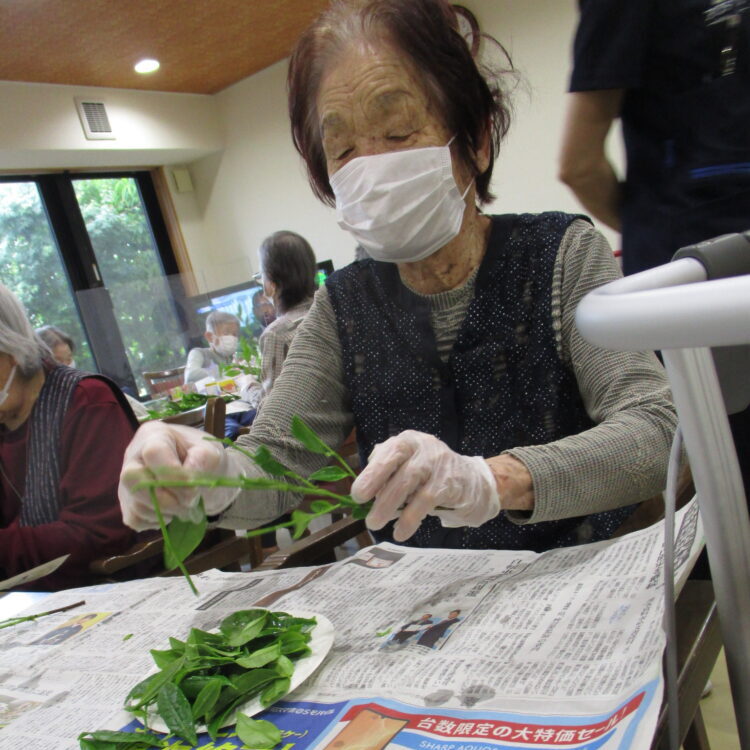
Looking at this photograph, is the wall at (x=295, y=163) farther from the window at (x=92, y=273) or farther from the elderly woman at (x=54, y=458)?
the elderly woman at (x=54, y=458)

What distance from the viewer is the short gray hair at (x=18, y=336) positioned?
61.1 inches

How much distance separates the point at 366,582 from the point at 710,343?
68 centimetres

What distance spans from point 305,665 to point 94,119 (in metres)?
5.14

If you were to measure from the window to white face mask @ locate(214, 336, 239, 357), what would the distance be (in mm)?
485

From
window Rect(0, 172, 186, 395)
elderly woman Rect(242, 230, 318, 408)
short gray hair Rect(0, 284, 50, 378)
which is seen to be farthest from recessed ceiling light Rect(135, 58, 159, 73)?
short gray hair Rect(0, 284, 50, 378)

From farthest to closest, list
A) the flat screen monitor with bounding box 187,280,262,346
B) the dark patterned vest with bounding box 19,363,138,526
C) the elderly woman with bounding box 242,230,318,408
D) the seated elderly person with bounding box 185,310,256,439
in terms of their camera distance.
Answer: the seated elderly person with bounding box 185,310,256,439 < the flat screen monitor with bounding box 187,280,262,346 < the elderly woman with bounding box 242,230,318,408 < the dark patterned vest with bounding box 19,363,138,526

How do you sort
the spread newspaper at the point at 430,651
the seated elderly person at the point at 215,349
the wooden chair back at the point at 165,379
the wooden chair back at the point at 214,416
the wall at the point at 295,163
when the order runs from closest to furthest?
1. the spread newspaper at the point at 430,651
2. the wooden chair back at the point at 214,416
3. the wall at the point at 295,163
4. the seated elderly person at the point at 215,349
5. the wooden chair back at the point at 165,379

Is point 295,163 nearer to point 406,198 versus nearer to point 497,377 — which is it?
point 406,198

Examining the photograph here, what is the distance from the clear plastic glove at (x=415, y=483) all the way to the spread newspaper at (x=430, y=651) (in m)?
0.12

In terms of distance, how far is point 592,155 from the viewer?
1077 millimetres

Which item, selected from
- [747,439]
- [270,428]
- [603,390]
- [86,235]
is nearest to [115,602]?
[270,428]

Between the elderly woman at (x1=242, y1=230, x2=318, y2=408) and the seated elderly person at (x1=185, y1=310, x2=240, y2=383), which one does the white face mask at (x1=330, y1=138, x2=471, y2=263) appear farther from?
the seated elderly person at (x1=185, y1=310, x2=240, y2=383)

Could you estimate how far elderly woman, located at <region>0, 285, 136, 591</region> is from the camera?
1.41 metres

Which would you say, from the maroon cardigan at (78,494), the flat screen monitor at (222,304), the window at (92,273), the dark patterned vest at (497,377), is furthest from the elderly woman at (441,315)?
the window at (92,273)
